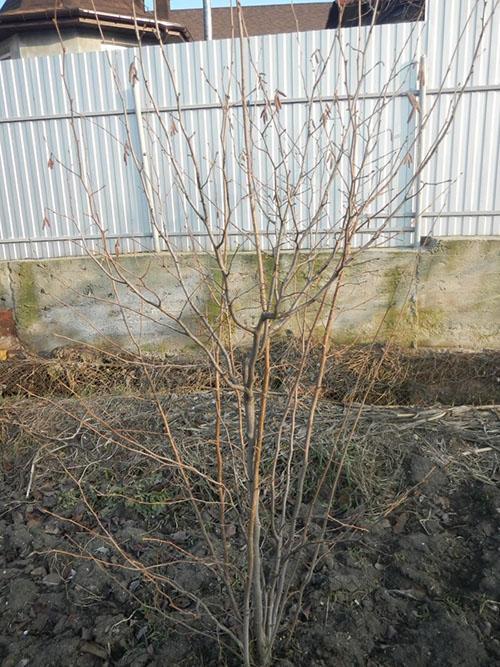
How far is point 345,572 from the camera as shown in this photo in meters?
2.17

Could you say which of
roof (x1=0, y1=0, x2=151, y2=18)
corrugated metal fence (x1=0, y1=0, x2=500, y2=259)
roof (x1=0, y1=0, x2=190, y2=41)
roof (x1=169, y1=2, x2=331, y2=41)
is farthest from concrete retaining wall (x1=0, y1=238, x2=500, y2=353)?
roof (x1=169, y1=2, x2=331, y2=41)

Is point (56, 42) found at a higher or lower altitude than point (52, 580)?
higher

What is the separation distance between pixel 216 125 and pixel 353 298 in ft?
6.74

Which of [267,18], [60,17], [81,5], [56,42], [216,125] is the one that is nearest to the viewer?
[216,125]

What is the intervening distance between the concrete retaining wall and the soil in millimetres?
1879

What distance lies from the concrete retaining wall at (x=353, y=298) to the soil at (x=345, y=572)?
1879 millimetres

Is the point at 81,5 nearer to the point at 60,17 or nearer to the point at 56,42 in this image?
the point at 56,42

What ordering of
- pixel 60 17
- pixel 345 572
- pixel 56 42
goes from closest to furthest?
pixel 345 572
pixel 60 17
pixel 56 42

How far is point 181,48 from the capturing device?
481 cm

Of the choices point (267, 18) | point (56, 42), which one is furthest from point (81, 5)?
point (267, 18)

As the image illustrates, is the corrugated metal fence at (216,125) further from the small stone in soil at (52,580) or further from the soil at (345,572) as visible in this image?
the small stone in soil at (52,580)

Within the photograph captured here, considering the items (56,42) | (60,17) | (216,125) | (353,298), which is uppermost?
(60,17)

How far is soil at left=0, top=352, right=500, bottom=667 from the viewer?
183 centimetres

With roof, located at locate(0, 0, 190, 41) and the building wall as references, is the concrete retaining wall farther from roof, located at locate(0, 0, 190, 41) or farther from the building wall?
the building wall
